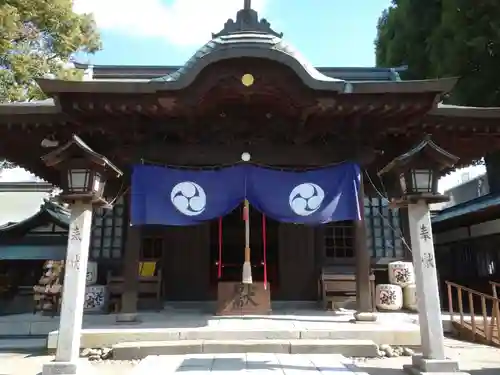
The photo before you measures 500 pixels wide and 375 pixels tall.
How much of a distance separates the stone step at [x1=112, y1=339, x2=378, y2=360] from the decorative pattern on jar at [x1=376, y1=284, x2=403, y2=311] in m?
3.41

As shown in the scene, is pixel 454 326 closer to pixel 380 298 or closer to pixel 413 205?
pixel 380 298

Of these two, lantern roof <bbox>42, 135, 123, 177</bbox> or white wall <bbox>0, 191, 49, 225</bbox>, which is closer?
lantern roof <bbox>42, 135, 123, 177</bbox>

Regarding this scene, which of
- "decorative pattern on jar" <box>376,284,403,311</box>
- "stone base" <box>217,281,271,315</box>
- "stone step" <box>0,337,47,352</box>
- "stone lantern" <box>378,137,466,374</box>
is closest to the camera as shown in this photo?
"stone lantern" <box>378,137,466,374</box>

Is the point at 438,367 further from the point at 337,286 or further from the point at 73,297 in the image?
the point at 73,297

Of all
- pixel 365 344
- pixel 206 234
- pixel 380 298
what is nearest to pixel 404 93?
pixel 365 344

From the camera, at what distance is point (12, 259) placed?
1473cm

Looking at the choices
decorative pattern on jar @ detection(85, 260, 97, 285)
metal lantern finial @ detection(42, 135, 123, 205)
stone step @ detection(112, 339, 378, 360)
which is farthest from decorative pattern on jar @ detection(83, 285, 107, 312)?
metal lantern finial @ detection(42, 135, 123, 205)

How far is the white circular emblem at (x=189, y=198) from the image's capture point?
7699 mm

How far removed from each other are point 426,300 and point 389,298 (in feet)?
14.0

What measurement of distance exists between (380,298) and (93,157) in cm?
722

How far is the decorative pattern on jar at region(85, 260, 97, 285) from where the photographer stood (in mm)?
10506

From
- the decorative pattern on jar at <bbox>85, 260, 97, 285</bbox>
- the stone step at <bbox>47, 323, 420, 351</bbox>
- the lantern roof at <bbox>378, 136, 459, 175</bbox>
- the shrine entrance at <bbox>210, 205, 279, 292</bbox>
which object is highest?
the lantern roof at <bbox>378, 136, 459, 175</bbox>

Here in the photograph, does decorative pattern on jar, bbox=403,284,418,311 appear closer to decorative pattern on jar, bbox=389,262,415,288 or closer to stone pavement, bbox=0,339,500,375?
decorative pattern on jar, bbox=389,262,415,288

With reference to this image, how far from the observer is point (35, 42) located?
12.7 meters
